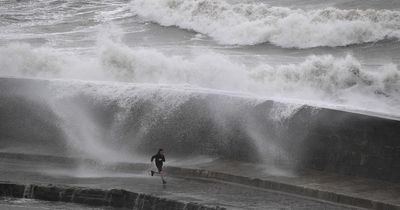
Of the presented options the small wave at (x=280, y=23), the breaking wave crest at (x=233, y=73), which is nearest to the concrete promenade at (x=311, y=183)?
the breaking wave crest at (x=233, y=73)

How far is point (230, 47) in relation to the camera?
29.3 metres

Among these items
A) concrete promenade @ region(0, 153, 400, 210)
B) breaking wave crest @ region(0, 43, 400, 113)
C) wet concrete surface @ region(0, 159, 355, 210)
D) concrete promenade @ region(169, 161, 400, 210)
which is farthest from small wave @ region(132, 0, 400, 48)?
wet concrete surface @ region(0, 159, 355, 210)

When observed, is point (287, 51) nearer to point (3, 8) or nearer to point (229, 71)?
point (229, 71)

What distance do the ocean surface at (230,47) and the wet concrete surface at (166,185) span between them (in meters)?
3.38

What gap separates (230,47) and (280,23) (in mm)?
2394

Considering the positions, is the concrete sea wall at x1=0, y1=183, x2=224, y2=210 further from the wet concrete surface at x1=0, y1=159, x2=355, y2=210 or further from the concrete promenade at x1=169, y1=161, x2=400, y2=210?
the concrete promenade at x1=169, y1=161, x2=400, y2=210

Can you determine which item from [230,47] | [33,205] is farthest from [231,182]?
[230,47]

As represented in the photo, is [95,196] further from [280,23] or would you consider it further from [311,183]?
[280,23]

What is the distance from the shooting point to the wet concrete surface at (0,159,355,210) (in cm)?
1373

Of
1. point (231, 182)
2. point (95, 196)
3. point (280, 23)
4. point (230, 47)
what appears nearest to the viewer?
point (95, 196)

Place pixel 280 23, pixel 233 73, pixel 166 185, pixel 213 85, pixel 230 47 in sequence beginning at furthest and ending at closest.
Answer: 1. pixel 280 23
2. pixel 230 47
3. pixel 233 73
4. pixel 213 85
5. pixel 166 185

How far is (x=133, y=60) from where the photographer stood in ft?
78.9

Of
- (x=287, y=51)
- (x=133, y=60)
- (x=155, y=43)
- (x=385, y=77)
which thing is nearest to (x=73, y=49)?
(x=155, y=43)

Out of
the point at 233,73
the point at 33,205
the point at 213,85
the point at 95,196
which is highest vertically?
the point at 233,73
